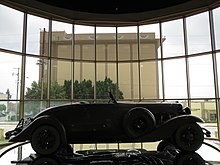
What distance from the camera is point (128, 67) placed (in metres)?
8.52

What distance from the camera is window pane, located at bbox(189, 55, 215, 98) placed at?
23.8 feet

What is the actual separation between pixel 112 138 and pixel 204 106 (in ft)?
19.2

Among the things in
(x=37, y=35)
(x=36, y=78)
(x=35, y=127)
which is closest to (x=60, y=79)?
(x=36, y=78)

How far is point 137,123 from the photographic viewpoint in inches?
90.2

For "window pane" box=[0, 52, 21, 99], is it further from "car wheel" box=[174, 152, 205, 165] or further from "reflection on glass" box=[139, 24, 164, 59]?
"car wheel" box=[174, 152, 205, 165]

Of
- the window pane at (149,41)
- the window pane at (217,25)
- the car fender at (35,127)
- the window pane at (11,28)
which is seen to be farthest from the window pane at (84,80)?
the car fender at (35,127)

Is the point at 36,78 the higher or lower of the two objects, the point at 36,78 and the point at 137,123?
the higher

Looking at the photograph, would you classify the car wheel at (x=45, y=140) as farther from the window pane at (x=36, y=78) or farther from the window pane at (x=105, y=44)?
the window pane at (x=105, y=44)

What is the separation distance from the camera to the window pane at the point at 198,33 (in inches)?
295

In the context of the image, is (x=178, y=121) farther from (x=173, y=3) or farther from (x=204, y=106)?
(x=173, y=3)

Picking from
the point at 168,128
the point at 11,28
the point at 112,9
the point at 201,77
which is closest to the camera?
the point at 168,128

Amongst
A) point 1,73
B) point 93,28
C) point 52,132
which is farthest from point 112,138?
point 93,28

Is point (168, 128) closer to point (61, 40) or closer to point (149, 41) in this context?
point (149, 41)

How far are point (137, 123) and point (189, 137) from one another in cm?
58
